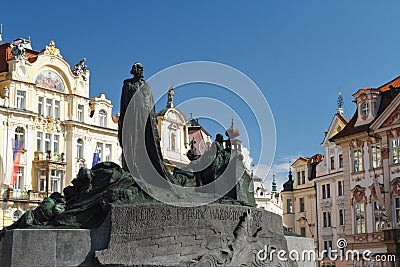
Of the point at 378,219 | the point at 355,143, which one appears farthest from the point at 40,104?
the point at 378,219

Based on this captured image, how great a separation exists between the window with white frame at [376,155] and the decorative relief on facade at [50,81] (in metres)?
19.4

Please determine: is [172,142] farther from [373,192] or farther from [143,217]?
[143,217]

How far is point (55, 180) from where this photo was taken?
1571 inches

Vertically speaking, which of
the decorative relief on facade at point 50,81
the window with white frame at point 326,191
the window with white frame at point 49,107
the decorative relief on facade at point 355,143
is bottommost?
the window with white frame at point 326,191

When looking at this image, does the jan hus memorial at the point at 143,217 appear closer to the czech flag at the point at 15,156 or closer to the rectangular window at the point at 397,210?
the rectangular window at the point at 397,210

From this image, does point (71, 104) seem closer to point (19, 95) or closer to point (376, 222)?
point (19, 95)

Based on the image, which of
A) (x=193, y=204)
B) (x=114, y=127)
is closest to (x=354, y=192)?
(x=114, y=127)

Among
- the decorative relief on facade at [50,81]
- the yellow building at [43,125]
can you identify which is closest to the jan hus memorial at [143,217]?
the yellow building at [43,125]

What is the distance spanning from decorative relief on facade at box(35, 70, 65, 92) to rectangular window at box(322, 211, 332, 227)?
18.0 meters

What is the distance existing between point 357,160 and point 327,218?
7.41 metres

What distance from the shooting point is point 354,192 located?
112ft

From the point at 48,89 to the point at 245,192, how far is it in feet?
93.3

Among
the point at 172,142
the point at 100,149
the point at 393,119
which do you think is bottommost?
the point at 393,119

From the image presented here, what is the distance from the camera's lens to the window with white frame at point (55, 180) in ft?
130
